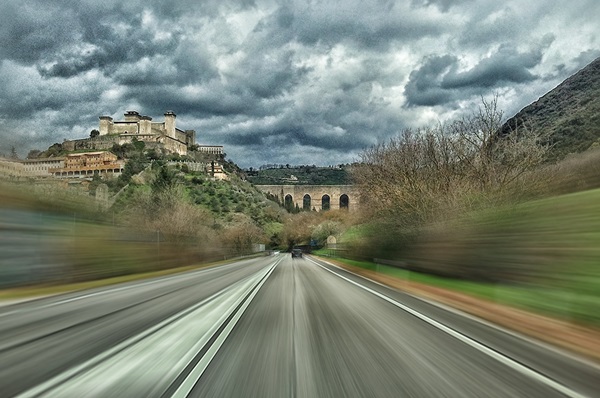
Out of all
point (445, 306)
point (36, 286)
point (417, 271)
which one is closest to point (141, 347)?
point (445, 306)

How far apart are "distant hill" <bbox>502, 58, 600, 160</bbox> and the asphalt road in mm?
24540

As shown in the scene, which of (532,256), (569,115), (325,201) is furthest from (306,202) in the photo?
(532,256)

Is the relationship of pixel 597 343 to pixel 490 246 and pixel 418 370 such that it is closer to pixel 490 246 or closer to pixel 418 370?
pixel 418 370

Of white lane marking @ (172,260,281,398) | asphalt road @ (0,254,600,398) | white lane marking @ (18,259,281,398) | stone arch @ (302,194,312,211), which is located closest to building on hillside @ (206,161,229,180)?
stone arch @ (302,194,312,211)

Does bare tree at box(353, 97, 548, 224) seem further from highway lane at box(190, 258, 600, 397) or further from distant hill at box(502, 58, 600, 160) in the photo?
A: highway lane at box(190, 258, 600, 397)

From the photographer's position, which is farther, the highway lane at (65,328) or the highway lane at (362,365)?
the highway lane at (65,328)

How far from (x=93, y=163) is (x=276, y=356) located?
159m

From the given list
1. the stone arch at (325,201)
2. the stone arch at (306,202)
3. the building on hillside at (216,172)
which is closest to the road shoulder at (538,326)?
the building on hillside at (216,172)

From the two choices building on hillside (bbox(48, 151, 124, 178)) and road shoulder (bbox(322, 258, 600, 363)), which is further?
building on hillside (bbox(48, 151, 124, 178))

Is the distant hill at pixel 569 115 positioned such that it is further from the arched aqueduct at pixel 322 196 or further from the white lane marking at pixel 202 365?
the arched aqueduct at pixel 322 196

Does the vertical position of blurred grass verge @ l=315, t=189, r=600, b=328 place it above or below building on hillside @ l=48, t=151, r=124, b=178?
below

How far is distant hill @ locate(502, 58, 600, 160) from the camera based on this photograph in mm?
31911

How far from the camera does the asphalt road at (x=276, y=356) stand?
539 cm

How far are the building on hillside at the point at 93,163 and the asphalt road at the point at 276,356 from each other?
135051 mm
